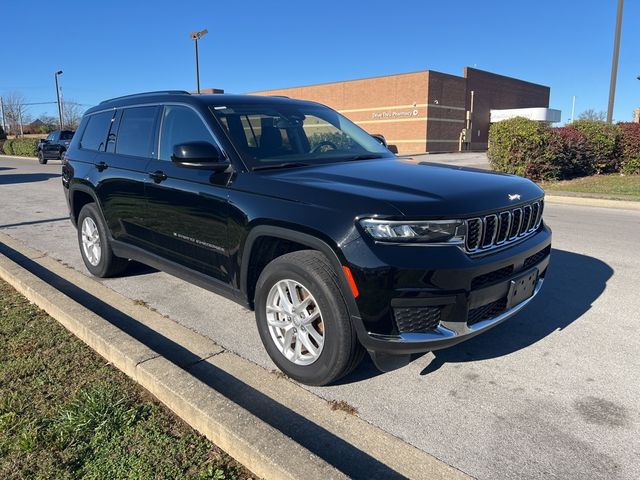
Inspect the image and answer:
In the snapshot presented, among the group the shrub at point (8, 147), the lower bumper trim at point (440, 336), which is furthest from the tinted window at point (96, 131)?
the shrub at point (8, 147)

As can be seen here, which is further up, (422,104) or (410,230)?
(422,104)

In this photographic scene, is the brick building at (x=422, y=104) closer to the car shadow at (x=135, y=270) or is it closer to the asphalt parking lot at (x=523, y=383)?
the car shadow at (x=135, y=270)

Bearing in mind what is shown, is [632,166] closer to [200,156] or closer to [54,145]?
[200,156]

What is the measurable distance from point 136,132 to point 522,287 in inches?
140

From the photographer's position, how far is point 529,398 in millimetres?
3039

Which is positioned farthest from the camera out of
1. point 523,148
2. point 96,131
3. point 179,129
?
point 523,148

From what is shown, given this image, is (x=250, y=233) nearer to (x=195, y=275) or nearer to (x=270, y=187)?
(x=270, y=187)

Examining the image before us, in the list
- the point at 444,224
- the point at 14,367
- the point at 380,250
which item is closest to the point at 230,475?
the point at 380,250

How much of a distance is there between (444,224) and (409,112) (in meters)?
44.7

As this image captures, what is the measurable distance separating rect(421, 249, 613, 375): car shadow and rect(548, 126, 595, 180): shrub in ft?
30.7

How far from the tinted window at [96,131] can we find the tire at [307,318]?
2.98m

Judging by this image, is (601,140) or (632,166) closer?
(601,140)

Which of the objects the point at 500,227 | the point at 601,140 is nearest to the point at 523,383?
the point at 500,227

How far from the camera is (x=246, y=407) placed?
2.95m
